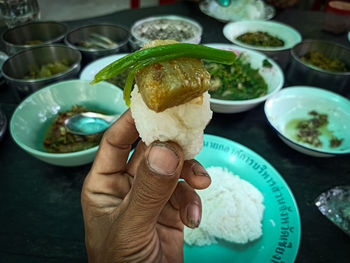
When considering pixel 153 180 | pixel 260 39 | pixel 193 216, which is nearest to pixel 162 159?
pixel 153 180

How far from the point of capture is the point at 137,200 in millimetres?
897

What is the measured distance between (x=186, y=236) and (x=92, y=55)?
223cm

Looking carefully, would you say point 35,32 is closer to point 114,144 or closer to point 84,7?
point 114,144

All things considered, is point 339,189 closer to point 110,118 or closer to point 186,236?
point 186,236

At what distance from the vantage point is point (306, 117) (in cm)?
250

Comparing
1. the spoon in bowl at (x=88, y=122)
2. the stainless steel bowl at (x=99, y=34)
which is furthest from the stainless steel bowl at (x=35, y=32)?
the spoon in bowl at (x=88, y=122)

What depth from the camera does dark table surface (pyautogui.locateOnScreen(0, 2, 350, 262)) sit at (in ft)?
4.95

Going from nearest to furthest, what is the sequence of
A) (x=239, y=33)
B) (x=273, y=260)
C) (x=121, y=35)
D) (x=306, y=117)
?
(x=273, y=260) < (x=306, y=117) < (x=121, y=35) < (x=239, y=33)

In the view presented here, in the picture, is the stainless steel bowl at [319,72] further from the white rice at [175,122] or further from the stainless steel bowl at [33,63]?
the stainless steel bowl at [33,63]

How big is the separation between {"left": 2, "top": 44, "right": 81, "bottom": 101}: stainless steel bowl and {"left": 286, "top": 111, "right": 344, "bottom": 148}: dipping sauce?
2255mm

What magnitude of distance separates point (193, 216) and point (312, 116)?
1921 millimetres

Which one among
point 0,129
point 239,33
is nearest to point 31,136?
point 0,129

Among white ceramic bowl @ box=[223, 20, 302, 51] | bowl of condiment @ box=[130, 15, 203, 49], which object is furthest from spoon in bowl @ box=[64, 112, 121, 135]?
white ceramic bowl @ box=[223, 20, 302, 51]

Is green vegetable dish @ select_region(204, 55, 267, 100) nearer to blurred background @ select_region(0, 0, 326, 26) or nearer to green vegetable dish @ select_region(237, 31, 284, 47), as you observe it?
green vegetable dish @ select_region(237, 31, 284, 47)
